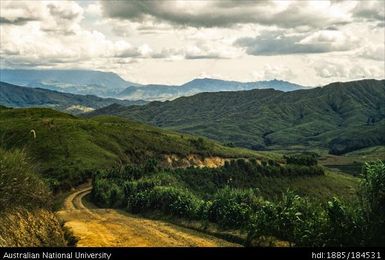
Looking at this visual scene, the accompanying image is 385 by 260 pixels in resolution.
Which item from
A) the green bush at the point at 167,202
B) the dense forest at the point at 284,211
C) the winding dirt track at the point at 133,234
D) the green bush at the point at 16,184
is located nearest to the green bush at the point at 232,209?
the dense forest at the point at 284,211

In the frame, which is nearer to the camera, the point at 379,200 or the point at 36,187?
the point at 379,200

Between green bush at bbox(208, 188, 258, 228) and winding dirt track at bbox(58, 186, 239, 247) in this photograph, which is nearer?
winding dirt track at bbox(58, 186, 239, 247)

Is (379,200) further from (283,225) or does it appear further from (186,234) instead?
(186,234)

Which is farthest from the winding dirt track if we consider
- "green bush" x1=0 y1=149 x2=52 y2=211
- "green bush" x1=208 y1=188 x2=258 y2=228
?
"green bush" x1=0 y1=149 x2=52 y2=211

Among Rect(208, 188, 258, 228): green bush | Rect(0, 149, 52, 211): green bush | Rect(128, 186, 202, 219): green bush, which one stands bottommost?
Rect(128, 186, 202, 219): green bush

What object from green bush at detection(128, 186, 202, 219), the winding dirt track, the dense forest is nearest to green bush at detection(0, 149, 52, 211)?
the winding dirt track

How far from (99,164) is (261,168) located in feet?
226

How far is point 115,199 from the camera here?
95812 millimetres

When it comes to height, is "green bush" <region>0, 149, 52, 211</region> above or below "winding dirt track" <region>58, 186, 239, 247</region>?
above

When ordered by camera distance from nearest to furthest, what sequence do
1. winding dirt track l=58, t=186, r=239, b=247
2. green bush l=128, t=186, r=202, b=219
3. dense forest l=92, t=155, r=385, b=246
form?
dense forest l=92, t=155, r=385, b=246 → winding dirt track l=58, t=186, r=239, b=247 → green bush l=128, t=186, r=202, b=219

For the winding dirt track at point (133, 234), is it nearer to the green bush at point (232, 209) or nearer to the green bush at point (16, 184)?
the green bush at point (232, 209)


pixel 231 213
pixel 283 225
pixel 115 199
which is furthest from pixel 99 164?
pixel 283 225

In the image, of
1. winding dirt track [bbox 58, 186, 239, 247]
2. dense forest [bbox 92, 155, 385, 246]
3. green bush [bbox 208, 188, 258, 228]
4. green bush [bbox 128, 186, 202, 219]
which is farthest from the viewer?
green bush [bbox 128, 186, 202, 219]

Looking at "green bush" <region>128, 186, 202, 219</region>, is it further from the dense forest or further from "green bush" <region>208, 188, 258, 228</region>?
"green bush" <region>208, 188, 258, 228</region>
